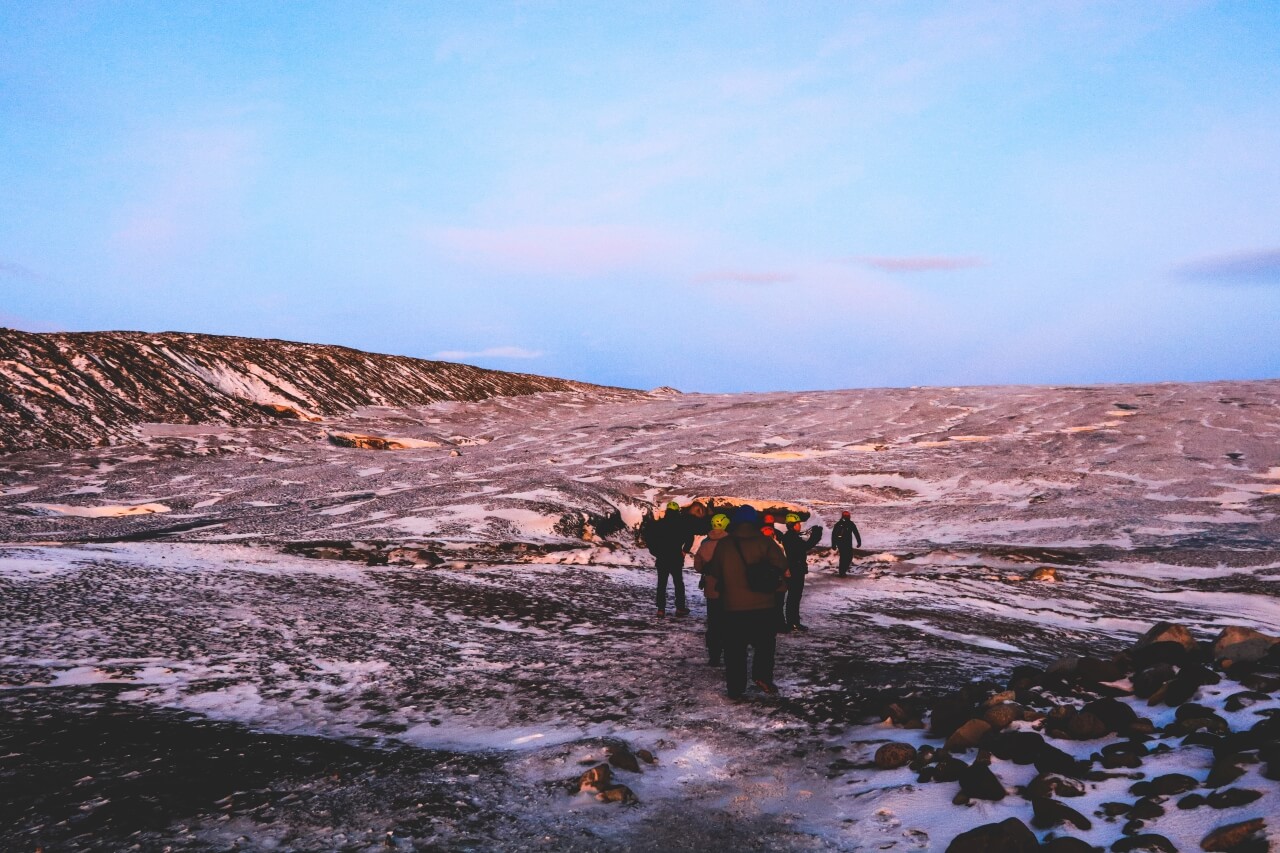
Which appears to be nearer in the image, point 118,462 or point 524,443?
point 118,462

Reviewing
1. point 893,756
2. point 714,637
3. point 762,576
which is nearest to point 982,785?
point 893,756

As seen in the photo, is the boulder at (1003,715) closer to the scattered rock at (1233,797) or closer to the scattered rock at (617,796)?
the scattered rock at (1233,797)

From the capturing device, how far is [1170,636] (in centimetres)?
1149

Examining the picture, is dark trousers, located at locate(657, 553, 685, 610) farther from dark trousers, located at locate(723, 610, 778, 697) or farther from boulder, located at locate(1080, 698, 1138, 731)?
boulder, located at locate(1080, 698, 1138, 731)

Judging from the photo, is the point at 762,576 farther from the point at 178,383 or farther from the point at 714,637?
the point at 178,383

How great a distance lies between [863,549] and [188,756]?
24671 millimetres

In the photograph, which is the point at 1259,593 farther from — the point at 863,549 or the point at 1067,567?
the point at 863,549

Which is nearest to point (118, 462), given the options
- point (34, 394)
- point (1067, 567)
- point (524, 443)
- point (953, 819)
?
point (34, 394)

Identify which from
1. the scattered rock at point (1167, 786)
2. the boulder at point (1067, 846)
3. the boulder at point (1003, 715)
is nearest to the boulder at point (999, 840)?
the boulder at point (1067, 846)

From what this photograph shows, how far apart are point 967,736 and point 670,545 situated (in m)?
8.32

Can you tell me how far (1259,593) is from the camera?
22.7 metres

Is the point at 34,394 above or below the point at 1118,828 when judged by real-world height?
above

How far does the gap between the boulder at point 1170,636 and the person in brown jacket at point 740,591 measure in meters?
5.11

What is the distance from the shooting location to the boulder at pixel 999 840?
5.77 meters
